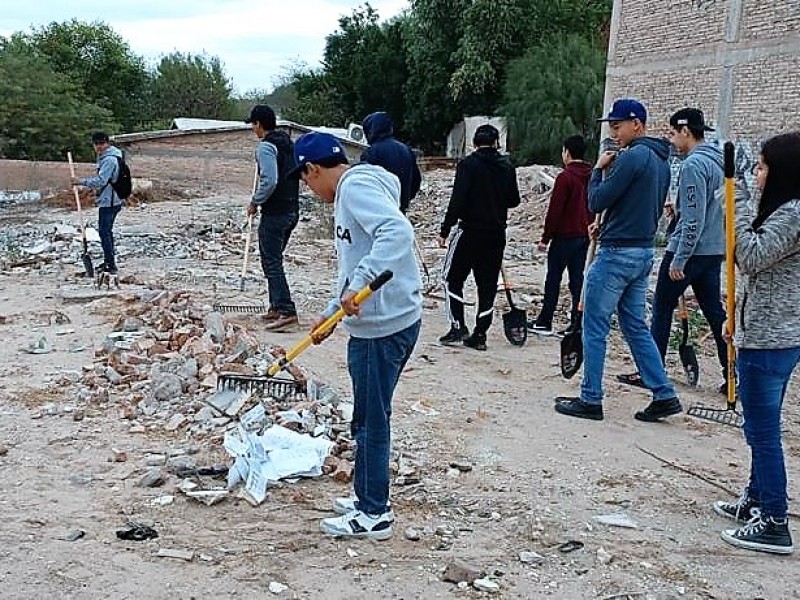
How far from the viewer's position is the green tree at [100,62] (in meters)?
43.5

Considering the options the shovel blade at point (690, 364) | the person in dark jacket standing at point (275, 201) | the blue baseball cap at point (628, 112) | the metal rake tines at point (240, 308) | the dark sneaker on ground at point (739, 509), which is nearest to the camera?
the dark sneaker on ground at point (739, 509)

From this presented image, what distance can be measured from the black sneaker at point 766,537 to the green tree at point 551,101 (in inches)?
1053

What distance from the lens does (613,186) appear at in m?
5.25

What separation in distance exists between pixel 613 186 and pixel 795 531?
84.8 inches

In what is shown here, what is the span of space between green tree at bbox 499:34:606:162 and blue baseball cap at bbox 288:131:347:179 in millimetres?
26950

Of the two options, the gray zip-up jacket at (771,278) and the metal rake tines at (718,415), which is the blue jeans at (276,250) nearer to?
the metal rake tines at (718,415)

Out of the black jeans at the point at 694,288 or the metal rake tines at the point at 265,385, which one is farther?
the black jeans at the point at 694,288

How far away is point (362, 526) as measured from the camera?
376 cm

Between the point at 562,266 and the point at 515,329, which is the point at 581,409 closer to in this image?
the point at 515,329

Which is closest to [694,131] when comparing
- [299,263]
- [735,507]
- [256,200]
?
[735,507]

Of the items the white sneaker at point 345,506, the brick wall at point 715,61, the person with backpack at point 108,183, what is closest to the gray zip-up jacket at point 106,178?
the person with backpack at point 108,183

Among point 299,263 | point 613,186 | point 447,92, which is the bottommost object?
point 299,263

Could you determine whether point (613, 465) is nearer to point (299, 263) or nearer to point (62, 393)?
point (62, 393)

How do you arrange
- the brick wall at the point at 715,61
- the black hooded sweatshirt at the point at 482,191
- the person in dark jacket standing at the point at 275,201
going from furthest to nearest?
the brick wall at the point at 715,61 < the person in dark jacket standing at the point at 275,201 < the black hooded sweatshirt at the point at 482,191
